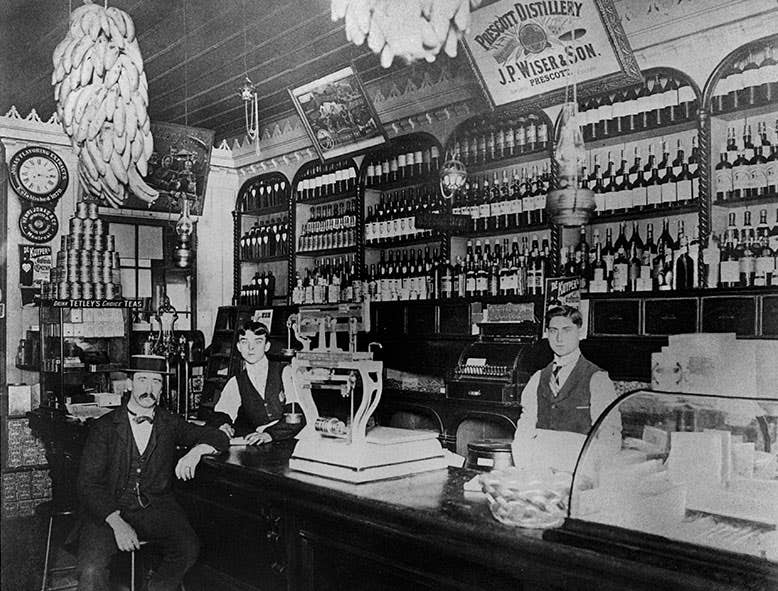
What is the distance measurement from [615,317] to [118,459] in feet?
7.69

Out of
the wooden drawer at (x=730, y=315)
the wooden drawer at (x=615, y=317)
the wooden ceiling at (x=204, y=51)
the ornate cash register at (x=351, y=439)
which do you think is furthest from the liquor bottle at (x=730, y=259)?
the wooden ceiling at (x=204, y=51)

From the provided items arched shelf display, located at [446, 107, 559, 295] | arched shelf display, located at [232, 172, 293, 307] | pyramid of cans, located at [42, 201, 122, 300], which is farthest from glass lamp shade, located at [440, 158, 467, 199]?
arched shelf display, located at [232, 172, 293, 307]

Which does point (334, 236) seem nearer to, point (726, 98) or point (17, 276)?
point (17, 276)

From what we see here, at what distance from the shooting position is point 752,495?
1712 millimetres

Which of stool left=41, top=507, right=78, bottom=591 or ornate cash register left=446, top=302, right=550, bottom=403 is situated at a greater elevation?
ornate cash register left=446, top=302, right=550, bottom=403

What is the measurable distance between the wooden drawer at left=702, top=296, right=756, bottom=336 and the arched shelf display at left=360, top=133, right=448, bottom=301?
1.73 m

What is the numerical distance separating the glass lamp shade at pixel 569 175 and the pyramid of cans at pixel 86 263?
2110 mm

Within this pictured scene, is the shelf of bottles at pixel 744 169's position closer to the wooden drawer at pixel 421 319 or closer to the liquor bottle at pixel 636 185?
the liquor bottle at pixel 636 185

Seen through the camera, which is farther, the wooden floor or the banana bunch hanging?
the wooden floor

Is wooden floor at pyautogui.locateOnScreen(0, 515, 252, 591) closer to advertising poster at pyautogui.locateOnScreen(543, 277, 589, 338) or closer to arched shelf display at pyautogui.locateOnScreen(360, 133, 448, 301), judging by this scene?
advertising poster at pyautogui.locateOnScreen(543, 277, 589, 338)

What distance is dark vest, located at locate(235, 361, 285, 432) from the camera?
355 cm

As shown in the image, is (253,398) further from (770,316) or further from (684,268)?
(770,316)

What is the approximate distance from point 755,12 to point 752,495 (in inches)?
96.5

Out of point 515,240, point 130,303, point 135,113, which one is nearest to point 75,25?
point 135,113
